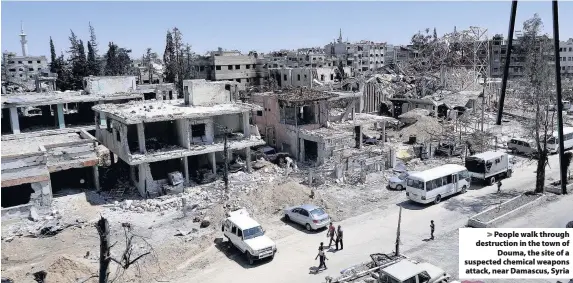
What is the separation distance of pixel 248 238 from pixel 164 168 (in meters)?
13.4

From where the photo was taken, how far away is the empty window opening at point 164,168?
98.3 feet

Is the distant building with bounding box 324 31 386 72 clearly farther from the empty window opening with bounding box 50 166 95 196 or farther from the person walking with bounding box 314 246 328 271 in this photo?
the person walking with bounding box 314 246 328 271

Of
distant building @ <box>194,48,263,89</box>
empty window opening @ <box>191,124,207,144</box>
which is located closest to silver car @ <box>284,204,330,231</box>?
empty window opening @ <box>191,124,207,144</box>

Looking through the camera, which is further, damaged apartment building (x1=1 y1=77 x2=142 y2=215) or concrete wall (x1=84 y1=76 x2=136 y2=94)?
concrete wall (x1=84 y1=76 x2=136 y2=94)

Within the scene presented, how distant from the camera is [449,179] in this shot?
25.1 metres

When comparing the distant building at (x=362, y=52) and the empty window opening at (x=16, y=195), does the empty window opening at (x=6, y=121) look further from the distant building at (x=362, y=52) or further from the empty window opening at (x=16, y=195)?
the distant building at (x=362, y=52)

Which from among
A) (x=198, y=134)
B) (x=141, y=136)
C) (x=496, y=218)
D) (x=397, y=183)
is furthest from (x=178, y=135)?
(x=496, y=218)

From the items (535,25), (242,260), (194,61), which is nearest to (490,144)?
(242,260)

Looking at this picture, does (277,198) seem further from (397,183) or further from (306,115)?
(306,115)

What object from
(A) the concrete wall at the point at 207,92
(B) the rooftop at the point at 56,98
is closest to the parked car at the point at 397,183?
(A) the concrete wall at the point at 207,92

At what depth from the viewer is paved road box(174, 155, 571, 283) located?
17531 millimetres

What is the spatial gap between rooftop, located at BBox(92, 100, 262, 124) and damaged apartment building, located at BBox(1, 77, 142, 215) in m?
2.68

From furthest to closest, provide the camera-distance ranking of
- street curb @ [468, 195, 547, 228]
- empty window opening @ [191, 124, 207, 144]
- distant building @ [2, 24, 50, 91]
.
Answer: distant building @ [2, 24, 50, 91], empty window opening @ [191, 124, 207, 144], street curb @ [468, 195, 547, 228]

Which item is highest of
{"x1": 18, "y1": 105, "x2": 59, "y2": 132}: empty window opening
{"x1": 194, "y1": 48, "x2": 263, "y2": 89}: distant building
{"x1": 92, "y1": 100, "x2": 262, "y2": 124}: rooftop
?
{"x1": 194, "y1": 48, "x2": 263, "y2": 89}: distant building
